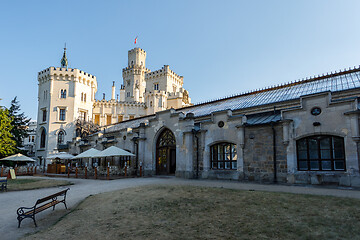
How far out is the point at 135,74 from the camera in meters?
63.9

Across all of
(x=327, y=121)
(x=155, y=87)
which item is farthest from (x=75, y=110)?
(x=327, y=121)

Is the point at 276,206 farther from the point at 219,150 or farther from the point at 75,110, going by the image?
the point at 75,110

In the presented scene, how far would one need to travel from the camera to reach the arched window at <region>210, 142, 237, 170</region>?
15.7 metres

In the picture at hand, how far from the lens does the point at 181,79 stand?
6475 centimetres

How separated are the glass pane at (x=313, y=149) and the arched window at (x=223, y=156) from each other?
4472mm

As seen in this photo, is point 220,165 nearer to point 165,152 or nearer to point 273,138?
point 273,138

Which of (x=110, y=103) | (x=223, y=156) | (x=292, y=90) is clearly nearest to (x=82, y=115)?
(x=110, y=103)

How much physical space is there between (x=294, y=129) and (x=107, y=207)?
1048 cm

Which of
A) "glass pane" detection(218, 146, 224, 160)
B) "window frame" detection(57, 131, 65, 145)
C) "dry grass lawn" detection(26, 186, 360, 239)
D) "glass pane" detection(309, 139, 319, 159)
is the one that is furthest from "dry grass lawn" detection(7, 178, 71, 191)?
"window frame" detection(57, 131, 65, 145)

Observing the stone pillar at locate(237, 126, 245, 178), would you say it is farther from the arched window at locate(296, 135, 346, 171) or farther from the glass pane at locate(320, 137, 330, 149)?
the glass pane at locate(320, 137, 330, 149)

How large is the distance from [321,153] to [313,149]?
1.38 feet

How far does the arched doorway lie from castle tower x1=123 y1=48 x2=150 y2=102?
43461 mm

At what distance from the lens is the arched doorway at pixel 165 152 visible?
65.7 ft

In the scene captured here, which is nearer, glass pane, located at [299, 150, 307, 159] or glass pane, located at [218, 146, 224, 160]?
glass pane, located at [299, 150, 307, 159]
